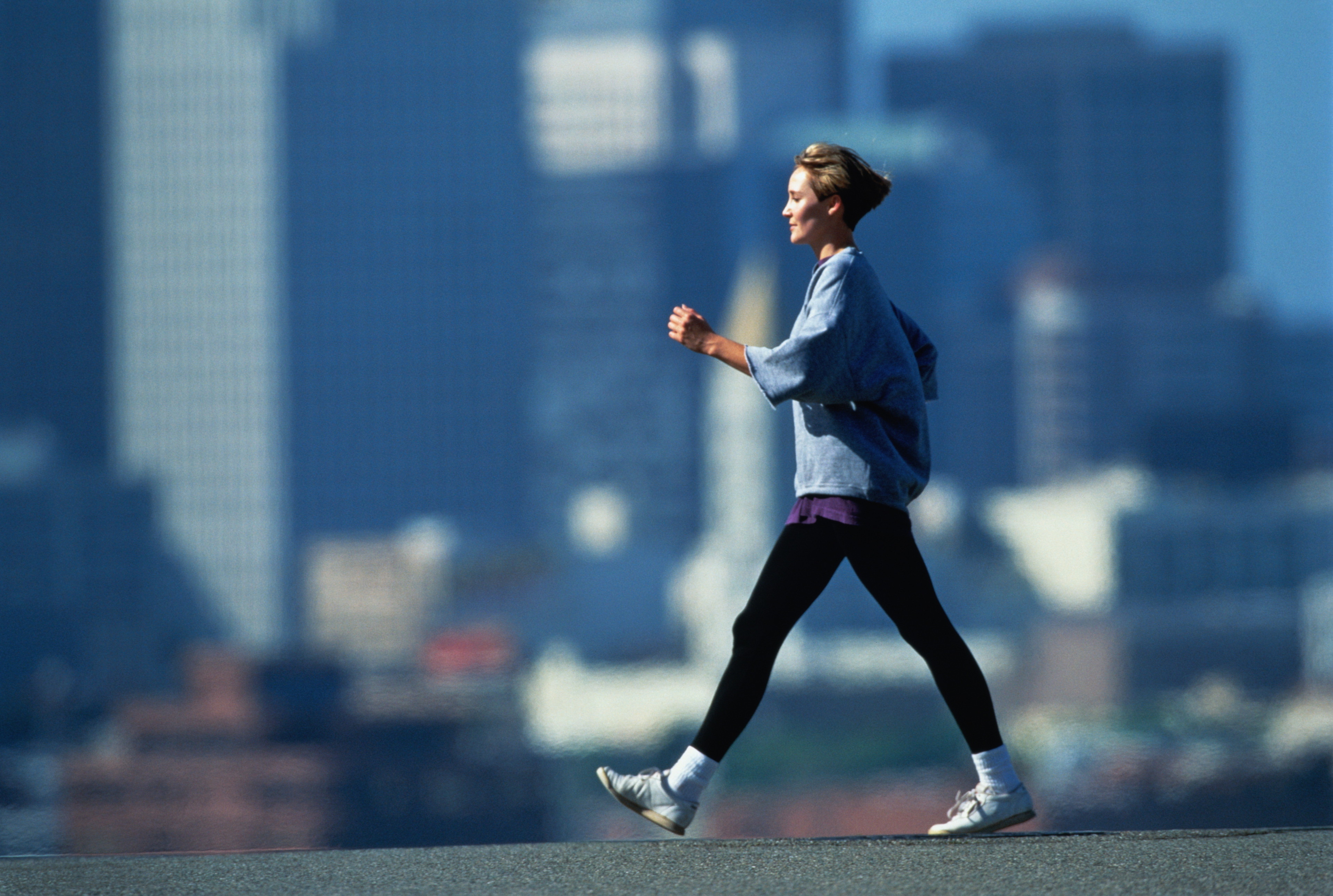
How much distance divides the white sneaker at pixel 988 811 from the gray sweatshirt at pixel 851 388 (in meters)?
0.48

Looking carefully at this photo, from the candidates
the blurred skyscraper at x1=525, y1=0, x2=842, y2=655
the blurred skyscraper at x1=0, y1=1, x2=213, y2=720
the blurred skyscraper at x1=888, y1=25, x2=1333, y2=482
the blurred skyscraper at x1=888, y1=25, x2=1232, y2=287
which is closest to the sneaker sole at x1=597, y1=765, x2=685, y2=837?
the blurred skyscraper at x1=525, y1=0, x2=842, y2=655

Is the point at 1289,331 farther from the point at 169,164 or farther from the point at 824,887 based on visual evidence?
the point at 824,887

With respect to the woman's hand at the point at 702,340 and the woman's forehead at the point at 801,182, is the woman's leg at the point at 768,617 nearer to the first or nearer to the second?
the woman's hand at the point at 702,340

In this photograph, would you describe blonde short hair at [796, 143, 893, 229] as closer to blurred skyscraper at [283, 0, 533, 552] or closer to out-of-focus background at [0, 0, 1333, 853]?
out-of-focus background at [0, 0, 1333, 853]

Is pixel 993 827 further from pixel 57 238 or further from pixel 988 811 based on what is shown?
pixel 57 238

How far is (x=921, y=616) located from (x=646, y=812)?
55 centimetres

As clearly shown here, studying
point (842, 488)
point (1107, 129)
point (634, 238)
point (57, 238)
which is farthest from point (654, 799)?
point (1107, 129)

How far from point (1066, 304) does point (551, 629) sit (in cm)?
4369

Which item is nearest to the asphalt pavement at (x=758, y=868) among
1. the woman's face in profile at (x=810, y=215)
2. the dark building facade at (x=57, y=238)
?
the woman's face in profile at (x=810, y=215)

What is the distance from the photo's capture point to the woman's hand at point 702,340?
258 centimetres

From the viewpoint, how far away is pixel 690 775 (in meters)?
2.72

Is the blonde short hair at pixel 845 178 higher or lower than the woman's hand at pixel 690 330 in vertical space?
higher

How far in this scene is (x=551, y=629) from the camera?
11275cm

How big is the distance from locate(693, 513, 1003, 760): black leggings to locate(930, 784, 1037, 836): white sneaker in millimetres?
73
